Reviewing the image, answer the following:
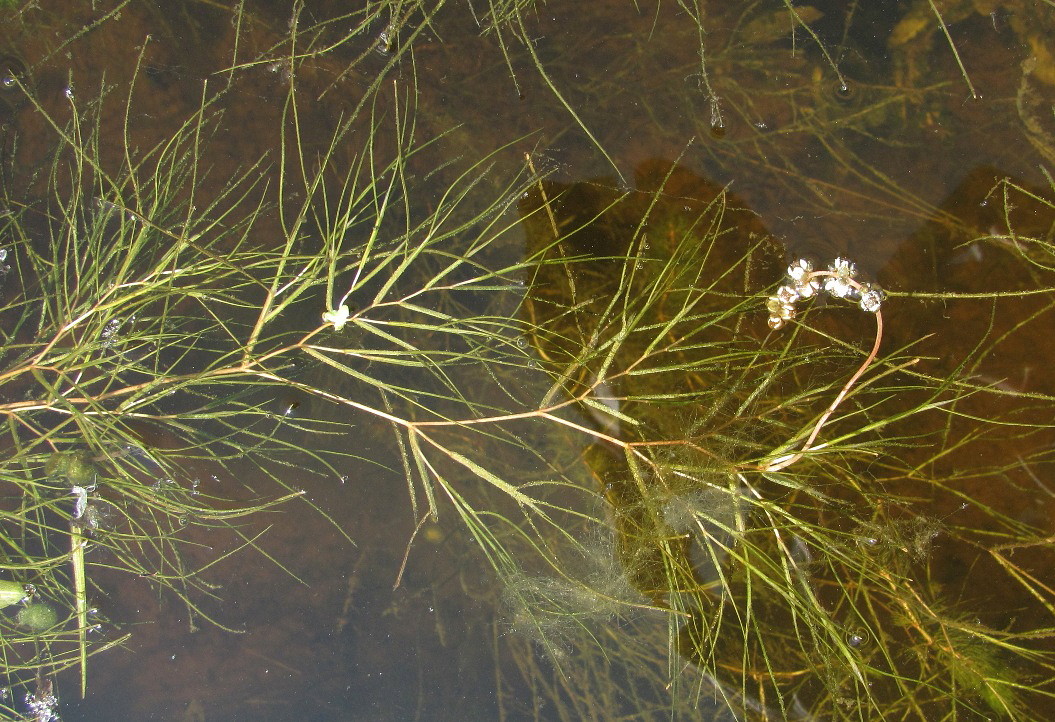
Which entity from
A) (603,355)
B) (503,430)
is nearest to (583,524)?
(503,430)

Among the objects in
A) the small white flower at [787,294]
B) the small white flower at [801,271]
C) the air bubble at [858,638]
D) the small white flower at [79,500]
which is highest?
the small white flower at [801,271]

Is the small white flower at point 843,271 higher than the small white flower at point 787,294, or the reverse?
the small white flower at point 843,271

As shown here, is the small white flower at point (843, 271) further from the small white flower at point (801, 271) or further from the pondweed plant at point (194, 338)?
the pondweed plant at point (194, 338)

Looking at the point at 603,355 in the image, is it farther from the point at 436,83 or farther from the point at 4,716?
the point at 4,716

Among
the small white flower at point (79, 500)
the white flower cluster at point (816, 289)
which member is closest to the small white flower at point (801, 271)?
the white flower cluster at point (816, 289)

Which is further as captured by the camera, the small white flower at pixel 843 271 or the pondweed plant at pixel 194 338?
the pondweed plant at pixel 194 338

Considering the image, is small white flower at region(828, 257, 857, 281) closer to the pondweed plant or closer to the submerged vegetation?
the submerged vegetation

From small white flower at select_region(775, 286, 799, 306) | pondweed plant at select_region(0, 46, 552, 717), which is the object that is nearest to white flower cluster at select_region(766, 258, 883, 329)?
small white flower at select_region(775, 286, 799, 306)
